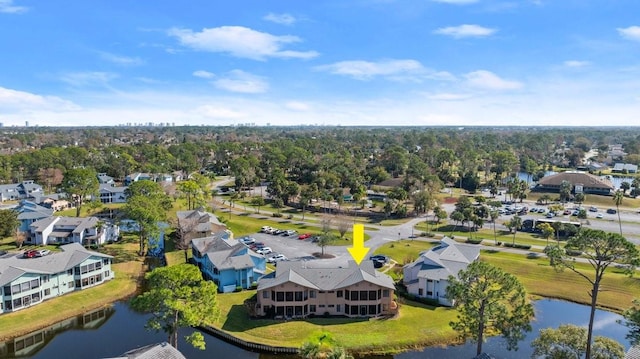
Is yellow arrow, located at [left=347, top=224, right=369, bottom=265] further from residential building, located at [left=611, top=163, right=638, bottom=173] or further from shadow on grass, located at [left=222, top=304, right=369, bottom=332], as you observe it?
residential building, located at [left=611, top=163, right=638, bottom=173]

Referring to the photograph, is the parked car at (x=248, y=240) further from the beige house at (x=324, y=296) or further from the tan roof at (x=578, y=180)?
the tan roof at (x=578, y=180)

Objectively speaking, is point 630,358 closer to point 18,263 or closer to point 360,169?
point 18,263

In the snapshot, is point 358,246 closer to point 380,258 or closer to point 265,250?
point 380,258

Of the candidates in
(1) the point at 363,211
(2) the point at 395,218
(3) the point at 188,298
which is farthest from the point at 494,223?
(3) the point at 188,298

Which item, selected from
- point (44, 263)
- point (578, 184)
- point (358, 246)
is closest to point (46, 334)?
point (44, 263)

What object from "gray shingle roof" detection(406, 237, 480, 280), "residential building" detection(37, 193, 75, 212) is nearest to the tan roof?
"gray shingle roof" detection(406, 237, 480, 280)

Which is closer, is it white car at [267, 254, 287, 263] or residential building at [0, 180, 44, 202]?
white car at [267, 254, 287, 263]
